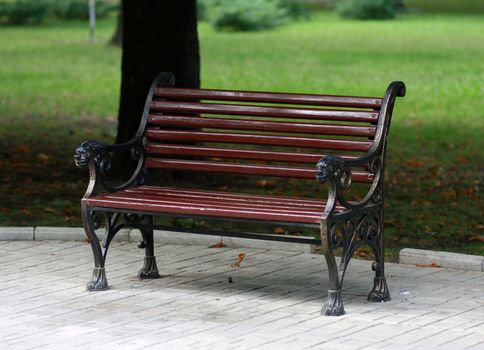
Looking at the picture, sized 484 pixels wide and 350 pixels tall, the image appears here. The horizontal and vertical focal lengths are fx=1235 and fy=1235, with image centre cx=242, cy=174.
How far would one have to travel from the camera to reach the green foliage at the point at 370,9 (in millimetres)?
40969

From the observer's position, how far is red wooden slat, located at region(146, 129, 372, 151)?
7.54 metres

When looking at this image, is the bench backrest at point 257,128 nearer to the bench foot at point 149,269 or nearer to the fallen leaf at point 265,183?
the bench foot at point 149,269

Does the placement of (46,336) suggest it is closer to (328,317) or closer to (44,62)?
(328,317)

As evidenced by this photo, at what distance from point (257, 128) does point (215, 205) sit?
88 cm

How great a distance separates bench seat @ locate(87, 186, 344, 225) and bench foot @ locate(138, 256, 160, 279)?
443mm

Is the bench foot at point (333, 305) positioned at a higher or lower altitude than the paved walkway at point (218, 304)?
higher

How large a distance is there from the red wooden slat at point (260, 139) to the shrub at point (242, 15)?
29.4m

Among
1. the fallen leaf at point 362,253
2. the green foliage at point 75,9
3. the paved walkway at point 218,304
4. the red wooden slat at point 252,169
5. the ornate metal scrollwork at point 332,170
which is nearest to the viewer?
the paved walkway at point 218,304

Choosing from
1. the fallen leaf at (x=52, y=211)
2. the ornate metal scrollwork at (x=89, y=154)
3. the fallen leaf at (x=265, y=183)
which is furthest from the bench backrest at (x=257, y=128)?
the fallen leaf at (x=265, y=183)

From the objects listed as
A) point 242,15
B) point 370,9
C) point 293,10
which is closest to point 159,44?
point 242,15

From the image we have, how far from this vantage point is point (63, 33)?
37.0 metres

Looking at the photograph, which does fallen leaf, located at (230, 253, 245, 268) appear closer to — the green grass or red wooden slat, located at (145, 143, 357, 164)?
red wooden slat, located at (145, 143, 357, 164)

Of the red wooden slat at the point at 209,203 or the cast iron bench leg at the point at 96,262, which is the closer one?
the red wooden slat at the point at 209,203

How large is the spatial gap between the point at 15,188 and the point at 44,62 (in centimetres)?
1571
